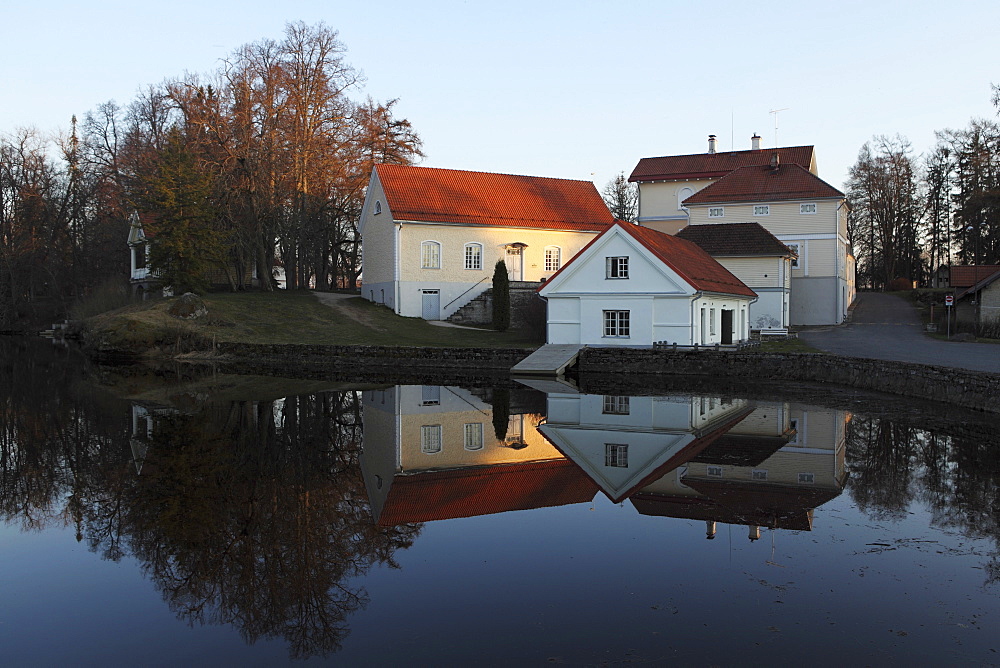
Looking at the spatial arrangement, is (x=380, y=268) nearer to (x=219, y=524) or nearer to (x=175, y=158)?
(x=175, y=158)

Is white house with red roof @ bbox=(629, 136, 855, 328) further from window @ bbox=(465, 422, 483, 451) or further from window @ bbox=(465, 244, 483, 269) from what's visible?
window @ bbox=(465, 422, 483, 451)

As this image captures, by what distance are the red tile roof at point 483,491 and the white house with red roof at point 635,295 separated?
16.1 meters

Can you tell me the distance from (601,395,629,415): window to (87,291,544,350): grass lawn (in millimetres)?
10950

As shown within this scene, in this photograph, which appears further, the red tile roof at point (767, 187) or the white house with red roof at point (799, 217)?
the red tile roof at point (767, 187)

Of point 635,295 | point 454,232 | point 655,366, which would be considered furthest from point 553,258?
point 655,366

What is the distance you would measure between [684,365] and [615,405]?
26.2 feet

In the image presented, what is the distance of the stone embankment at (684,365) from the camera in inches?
727

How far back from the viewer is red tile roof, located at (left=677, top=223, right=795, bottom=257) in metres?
35.1

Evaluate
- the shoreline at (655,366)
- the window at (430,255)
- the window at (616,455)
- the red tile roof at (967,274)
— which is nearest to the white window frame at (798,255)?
the red tile roof at (967,274)

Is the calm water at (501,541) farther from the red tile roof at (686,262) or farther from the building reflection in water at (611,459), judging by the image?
the red tile roof at (686,262)

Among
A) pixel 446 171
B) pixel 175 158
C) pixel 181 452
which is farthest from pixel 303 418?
pixel 446 171

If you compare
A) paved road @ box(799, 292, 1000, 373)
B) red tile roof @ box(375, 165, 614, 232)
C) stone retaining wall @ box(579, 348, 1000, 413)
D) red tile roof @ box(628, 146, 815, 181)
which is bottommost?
stone retaining wall @ box(579, 348, 1000, 413)

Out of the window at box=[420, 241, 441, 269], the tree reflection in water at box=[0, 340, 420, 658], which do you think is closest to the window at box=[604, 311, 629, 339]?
the window at box=[420, 241, 441, 269]

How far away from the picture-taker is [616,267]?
28.6 meters
